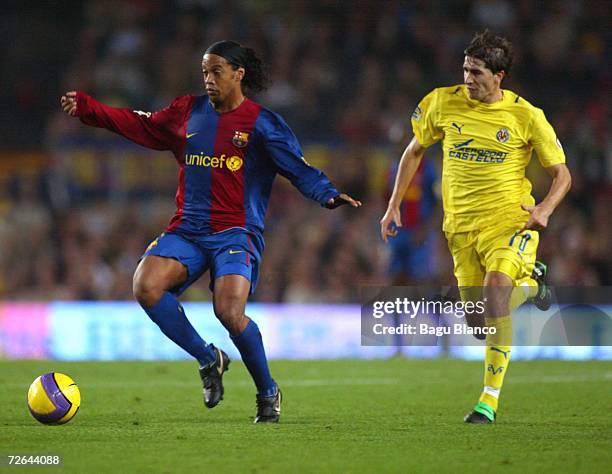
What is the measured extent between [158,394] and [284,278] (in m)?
6.04

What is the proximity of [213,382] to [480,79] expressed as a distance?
2.53m

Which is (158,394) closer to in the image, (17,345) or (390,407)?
(390,407)

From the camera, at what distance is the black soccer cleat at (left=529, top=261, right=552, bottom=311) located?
7.54 meters

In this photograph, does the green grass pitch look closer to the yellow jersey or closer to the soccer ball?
the soccer ball

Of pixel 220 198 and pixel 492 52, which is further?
pixel 492 52

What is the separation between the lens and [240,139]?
7094 millimetres

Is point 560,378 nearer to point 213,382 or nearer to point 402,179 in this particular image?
point 402,179

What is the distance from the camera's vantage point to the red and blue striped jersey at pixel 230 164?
707 centimetres

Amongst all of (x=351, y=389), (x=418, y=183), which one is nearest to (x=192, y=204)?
(x=351, y=389)

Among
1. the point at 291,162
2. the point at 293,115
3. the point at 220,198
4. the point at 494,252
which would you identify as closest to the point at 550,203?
the point at 494,252

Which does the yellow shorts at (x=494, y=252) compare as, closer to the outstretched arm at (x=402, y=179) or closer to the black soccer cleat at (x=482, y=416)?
the outstretched arm at (x=402, y=179)

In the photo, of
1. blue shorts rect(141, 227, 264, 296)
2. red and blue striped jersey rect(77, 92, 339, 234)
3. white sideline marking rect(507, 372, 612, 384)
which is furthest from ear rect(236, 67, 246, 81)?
white sideline marking rect(507, 372, 612, 384)

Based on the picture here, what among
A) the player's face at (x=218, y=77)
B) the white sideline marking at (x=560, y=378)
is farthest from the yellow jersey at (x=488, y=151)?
the white sideline marking at (x=560, y=378)

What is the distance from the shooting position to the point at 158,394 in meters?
8.88
